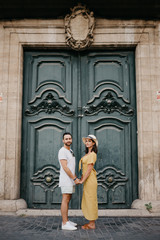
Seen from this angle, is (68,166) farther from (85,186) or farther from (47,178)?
(47,178)

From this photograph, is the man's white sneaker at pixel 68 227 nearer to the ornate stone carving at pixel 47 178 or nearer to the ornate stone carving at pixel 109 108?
the ornate stone carving at pixel 47 178

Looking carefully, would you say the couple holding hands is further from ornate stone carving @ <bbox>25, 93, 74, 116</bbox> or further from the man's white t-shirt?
ornate stone carving @ <bbox>25, 93, 74, 116</bbox>

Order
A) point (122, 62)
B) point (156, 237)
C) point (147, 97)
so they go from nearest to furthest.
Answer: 1. point (156, 237)
2. point (147, 97)
3. point (122, 62)

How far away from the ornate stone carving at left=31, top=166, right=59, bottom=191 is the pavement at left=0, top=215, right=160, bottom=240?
81cm

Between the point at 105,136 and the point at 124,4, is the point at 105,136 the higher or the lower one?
the lower one

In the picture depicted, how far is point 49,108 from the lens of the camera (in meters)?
5.84

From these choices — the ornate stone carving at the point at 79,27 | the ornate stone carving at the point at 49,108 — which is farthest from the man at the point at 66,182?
the ornate stone carving at the point at 79,27

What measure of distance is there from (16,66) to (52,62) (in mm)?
838

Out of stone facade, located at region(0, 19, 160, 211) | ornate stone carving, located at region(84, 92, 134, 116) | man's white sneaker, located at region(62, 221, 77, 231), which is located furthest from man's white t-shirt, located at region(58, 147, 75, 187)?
ornate stone carving, located at region(84, 92, 134, 116)

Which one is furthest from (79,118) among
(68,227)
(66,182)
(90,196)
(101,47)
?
(68,227)

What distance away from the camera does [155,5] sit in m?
5.68

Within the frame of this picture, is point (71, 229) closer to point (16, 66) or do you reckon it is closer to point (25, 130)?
point (25, 130)

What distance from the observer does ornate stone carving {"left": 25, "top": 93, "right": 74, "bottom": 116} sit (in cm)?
→ 586

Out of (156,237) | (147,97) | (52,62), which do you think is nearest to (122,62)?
(147,97)
